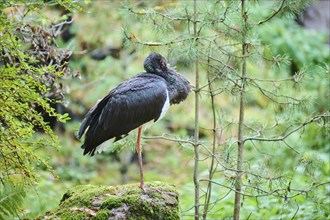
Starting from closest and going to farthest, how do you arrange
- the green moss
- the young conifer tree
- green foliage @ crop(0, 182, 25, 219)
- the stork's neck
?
green foliage @ crop(0, 182, 25, 219) → the green moss → the young conifer tree → the stork's neck

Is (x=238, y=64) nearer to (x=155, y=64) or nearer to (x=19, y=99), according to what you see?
(x=155, y=64)

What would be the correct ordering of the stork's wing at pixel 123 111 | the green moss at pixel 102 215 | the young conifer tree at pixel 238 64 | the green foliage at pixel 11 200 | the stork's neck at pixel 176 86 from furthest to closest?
the stork's neck at pixel 176 86 < the young conifer tree at pixel 238 64 < the stork's wing at pixel 123 111 < the green moss at pixel 102 215 < the green foliage at pixel 11 200

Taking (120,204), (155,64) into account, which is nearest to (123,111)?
(155,64)

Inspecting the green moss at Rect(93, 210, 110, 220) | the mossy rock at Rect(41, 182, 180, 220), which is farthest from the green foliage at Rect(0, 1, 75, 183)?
the green moss at Rect(93, 210, 110, 220)

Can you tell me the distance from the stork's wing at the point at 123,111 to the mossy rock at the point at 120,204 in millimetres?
414

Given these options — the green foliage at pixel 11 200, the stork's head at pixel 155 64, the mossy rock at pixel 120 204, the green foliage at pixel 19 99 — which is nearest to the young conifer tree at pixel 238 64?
the stork's head at pixel 155 64

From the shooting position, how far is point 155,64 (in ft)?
16.1

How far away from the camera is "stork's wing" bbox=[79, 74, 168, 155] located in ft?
15.3

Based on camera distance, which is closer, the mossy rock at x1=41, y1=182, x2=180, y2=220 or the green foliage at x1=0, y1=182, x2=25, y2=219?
the green foliage at x1=0, y1=182, x2=25, y2=219

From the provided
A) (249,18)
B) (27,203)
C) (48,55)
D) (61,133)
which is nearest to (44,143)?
(48,55)

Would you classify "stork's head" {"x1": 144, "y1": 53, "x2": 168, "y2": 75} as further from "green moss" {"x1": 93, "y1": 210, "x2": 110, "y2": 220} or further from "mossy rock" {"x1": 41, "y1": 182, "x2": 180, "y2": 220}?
"green moss" {"x1": 93, "y1": 210, "x2": 110, "y2": 220}

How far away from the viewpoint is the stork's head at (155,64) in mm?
4884

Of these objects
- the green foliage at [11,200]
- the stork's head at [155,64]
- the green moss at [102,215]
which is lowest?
the green moss at [102,215]

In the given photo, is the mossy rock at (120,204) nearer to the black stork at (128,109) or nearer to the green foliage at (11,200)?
the black stork at (128,109)
